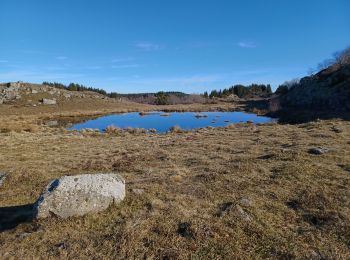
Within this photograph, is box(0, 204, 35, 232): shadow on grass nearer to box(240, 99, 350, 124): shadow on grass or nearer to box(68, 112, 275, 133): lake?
box(68, 112, 275, 133): lake

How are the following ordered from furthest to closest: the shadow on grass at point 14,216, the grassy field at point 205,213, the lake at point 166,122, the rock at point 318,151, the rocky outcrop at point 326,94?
the rocky outcrop at point 326,94, the lake at point 166,122, the rock at point 318,151, the shadow on grass at point 14,216, the grassy field at point 205,213

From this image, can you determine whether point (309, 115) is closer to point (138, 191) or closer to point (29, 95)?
point (138, 191)

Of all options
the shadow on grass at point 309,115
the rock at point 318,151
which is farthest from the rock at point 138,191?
the shadow on grass at point 309,115

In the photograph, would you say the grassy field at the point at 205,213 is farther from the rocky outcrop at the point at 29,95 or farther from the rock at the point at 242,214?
the rocky outcrop at the point at 29,95

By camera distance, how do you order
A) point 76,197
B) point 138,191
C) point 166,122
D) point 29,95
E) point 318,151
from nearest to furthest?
1. point 76,197
2. point 138,191
3. point 318,151
4. point 166,122
5. point 29,95

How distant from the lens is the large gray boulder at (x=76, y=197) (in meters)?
→ 10.5

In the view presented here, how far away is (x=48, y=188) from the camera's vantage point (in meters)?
10.9

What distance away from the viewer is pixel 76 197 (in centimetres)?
1076

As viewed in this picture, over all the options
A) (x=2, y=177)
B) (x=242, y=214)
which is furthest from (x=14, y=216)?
(x=242, y=214)

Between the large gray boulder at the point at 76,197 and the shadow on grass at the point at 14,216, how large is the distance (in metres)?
0.67

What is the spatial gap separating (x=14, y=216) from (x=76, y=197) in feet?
9.49

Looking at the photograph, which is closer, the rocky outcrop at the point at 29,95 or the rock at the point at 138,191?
the rock at the point at 138,191

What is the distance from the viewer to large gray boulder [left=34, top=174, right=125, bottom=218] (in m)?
10.5

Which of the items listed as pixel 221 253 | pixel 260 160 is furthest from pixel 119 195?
pixel 260 160
